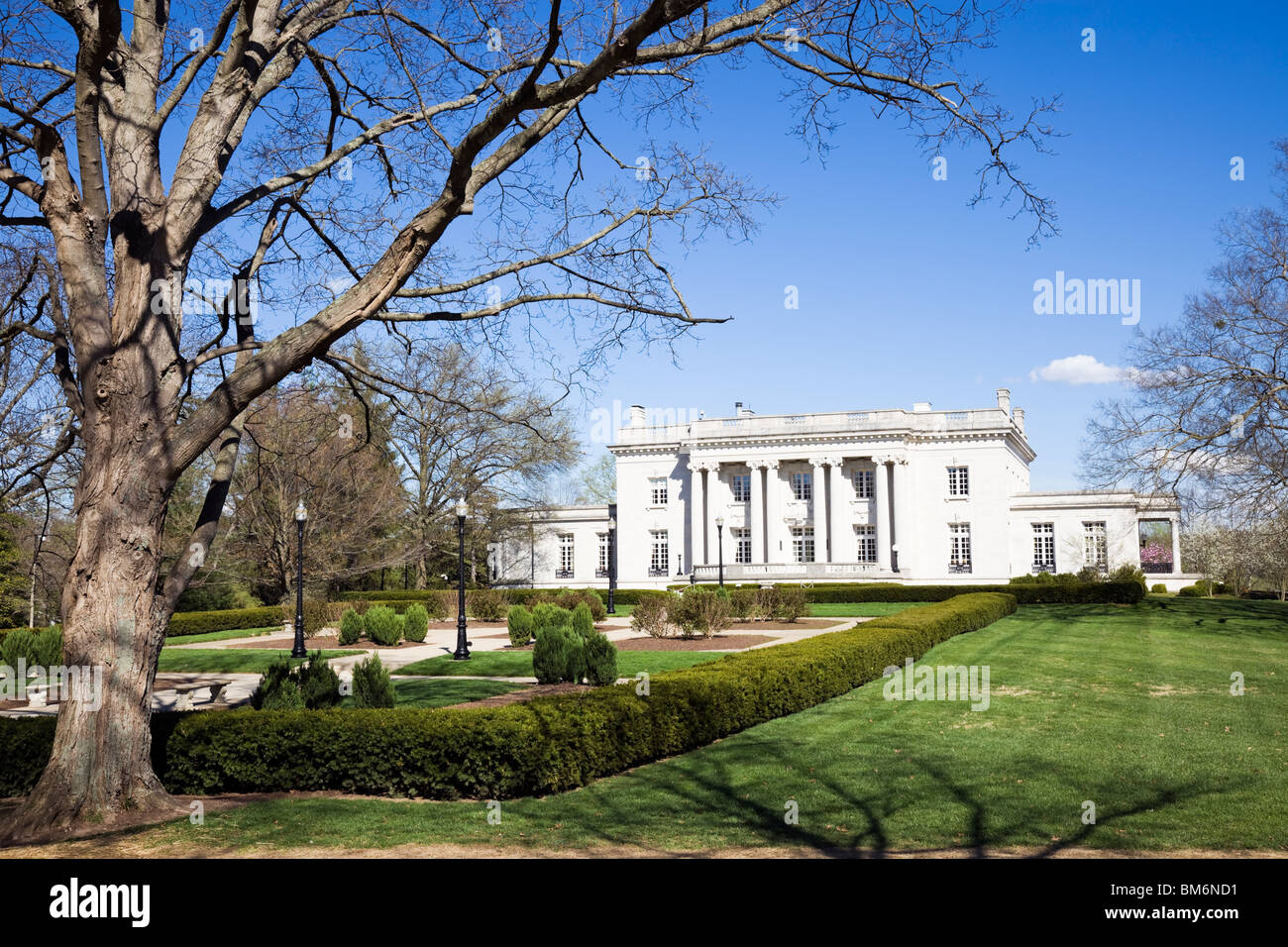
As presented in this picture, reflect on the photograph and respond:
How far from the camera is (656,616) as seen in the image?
79.6 feet

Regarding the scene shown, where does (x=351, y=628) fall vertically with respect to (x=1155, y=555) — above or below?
below

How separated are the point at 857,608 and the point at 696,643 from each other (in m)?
15.3

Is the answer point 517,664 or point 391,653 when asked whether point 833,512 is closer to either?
point 391,653

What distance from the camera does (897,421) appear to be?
179ft

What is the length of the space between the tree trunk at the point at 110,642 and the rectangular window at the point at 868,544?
51.2 meters

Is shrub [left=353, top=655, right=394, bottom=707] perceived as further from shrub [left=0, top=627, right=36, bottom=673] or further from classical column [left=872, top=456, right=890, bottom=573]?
classical column [left=872, top=456, right=890, bottom=573]

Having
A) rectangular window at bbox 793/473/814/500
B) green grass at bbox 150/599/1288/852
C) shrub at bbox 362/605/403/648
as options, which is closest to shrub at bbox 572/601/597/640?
shrub at bbox 362/605/403/648

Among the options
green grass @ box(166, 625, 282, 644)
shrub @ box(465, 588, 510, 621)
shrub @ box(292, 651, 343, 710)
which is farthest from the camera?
shrub @ box(465, 588, 510, 621)

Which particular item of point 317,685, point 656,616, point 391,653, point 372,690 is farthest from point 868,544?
point 317,685

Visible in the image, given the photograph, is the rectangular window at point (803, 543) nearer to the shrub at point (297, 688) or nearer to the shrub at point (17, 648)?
the shrub at point (17, 648)

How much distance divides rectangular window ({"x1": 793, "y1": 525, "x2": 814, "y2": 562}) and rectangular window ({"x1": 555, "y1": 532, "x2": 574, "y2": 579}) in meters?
14.0

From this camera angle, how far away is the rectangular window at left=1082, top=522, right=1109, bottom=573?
50.7 meters
